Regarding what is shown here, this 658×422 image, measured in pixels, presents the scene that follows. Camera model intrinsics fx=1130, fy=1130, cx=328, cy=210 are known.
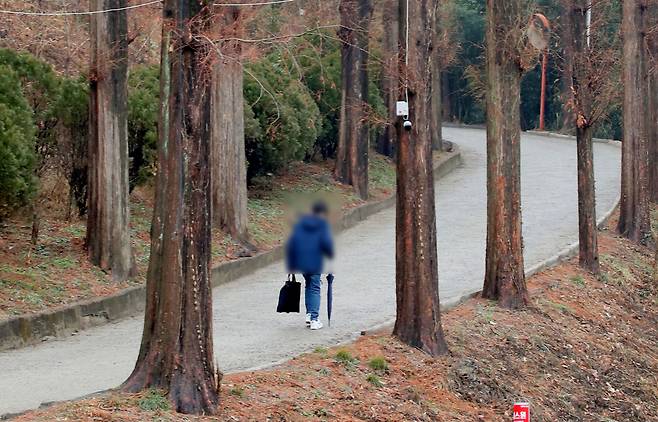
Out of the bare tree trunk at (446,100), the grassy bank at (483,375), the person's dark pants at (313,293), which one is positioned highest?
the bare tree trunk at (446,100)

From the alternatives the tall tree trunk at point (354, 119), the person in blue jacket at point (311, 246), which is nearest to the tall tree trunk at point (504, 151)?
the person in blue jacket at point (311, 246)

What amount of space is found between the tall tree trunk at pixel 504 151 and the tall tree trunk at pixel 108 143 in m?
5.27

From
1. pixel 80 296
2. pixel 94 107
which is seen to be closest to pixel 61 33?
pixel 94 107

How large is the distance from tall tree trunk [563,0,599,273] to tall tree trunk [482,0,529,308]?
14.1 ft

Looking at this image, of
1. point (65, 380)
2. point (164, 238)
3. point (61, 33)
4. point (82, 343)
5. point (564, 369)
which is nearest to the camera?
point (164, 238)

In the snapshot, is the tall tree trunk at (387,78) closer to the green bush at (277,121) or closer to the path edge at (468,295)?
the green bush at (277,121)

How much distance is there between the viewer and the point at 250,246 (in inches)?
802

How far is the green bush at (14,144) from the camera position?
46.8ft

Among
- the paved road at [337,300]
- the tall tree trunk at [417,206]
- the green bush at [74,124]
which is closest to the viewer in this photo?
the paved road at [337,300]

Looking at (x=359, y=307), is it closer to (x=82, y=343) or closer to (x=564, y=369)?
(x=564, y=369)

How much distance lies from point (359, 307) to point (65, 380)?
18.7 ft

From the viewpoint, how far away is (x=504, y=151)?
16172 millimetres

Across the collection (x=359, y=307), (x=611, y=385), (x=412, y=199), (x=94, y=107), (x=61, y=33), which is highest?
(x=61, y=33)

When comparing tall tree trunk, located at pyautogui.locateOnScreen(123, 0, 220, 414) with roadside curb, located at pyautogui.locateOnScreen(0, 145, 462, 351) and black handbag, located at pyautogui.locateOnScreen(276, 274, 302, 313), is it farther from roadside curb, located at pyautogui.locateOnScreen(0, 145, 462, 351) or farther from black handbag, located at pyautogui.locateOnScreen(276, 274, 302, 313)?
roadside curb, located at pyautogui.locateOnScreen(0, 145, 462, 351)
